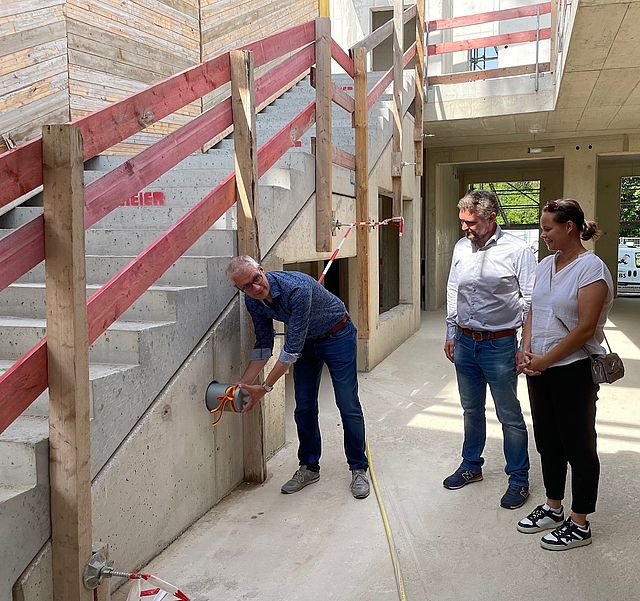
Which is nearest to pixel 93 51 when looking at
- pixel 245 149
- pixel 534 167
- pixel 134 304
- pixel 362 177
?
pixel 362 177

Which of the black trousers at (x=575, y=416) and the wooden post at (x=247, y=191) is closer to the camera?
the black trousers at (x=575, y=416)

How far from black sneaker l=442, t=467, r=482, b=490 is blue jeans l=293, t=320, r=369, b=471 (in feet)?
1.48

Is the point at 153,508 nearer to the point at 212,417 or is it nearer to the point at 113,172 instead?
the point at 212,417

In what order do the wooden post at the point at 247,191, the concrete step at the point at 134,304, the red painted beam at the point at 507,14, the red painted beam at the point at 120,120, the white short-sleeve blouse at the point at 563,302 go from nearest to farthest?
the red painted beam at the point at 120,120 < the white short-sleeve blouse at the point at 563,302 < the concrete step at the point at 134,304 < the wooden post at the point at 247,191 < the red painted beam at the point at 507,14

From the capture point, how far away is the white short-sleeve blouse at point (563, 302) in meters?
2.69

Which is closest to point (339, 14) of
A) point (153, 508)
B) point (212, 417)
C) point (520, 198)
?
point (212, 417)

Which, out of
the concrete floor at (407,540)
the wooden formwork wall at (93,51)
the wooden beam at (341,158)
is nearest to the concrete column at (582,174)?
the wooden formwork wall at (93,51)

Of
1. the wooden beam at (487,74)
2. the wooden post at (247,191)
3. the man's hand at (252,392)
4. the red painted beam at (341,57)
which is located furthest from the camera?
→ the wooden beam at (487,74)

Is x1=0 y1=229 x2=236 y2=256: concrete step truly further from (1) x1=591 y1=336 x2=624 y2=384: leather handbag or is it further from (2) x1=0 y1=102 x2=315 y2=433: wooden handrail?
(1) x1=591 y1=336 x2=624 y2=384: leather handbag

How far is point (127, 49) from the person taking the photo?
562 centimetres

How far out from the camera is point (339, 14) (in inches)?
398

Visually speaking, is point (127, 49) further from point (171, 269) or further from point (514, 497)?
point (514, 497)

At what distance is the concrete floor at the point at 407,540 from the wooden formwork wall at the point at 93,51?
297 cm

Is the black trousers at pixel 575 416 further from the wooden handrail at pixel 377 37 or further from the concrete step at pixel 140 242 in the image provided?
the wooden handrail at pixel 377 37
